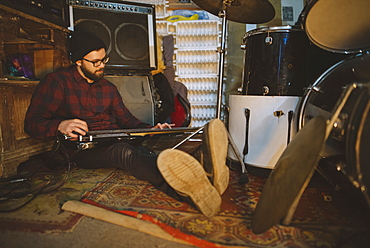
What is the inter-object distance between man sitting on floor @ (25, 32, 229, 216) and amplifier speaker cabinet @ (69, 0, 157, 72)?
46 cm

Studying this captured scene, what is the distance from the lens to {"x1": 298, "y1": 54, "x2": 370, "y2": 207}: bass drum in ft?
2.54

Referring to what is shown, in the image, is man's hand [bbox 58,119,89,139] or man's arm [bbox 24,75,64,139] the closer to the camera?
man's hand [bbox 58,119,89,139]

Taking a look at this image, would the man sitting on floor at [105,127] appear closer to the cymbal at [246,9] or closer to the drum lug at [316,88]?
the drum lug at [316,88]

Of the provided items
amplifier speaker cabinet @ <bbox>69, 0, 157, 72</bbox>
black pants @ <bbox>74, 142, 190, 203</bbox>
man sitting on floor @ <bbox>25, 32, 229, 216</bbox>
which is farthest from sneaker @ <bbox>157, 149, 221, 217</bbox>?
amplifier speaker cabinet @ <bbox>69, 0, 157, 72</bbox>

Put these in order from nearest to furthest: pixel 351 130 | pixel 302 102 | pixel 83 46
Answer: pixel 351 130
pixel 302 102
pixel 83 46

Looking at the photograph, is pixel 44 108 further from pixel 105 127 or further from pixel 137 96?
pixel 137 96

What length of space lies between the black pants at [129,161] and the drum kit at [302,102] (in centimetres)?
45

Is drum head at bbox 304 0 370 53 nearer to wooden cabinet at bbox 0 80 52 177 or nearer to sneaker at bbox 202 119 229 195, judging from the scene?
sneaker at bbox 202 119 229 195

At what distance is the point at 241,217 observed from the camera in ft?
3.43

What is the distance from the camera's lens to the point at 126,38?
7.07ft

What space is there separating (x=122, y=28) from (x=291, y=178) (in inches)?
71.4

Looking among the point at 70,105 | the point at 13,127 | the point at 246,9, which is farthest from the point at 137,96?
the point at 246,9

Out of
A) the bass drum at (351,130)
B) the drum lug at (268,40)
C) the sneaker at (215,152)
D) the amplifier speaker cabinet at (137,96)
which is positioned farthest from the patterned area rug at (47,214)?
the drum lug at (268,40)

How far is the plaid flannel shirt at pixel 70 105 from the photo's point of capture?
146 centimetres
